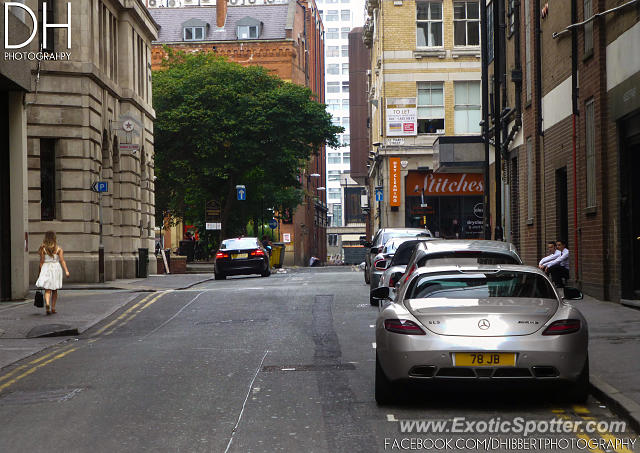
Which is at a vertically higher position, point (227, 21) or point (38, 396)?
point (227, 21)

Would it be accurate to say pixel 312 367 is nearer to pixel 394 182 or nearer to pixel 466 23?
pixel 394 182

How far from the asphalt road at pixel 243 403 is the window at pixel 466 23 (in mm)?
39734

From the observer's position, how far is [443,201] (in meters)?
51.2

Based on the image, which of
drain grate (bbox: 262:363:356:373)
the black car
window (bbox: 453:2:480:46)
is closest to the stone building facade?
the black car

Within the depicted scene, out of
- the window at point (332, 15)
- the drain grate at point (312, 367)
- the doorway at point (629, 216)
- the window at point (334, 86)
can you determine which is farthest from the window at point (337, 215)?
the drain grate at point (312, 367)

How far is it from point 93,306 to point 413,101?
112 feet

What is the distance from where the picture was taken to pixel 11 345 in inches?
587

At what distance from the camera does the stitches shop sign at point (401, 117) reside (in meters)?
52.3

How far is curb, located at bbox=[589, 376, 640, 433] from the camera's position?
7.56m

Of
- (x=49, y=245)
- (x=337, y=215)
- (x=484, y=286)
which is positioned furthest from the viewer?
(x=337, y=215)

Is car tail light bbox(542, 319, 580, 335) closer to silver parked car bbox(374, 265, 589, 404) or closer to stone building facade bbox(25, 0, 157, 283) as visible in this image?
silver parked car bbox(374, 265, 589, 404)

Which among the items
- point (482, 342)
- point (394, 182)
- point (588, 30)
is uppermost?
point (588, 30)

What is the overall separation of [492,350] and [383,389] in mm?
1082

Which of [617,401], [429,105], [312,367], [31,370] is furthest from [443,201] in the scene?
[617,401]
